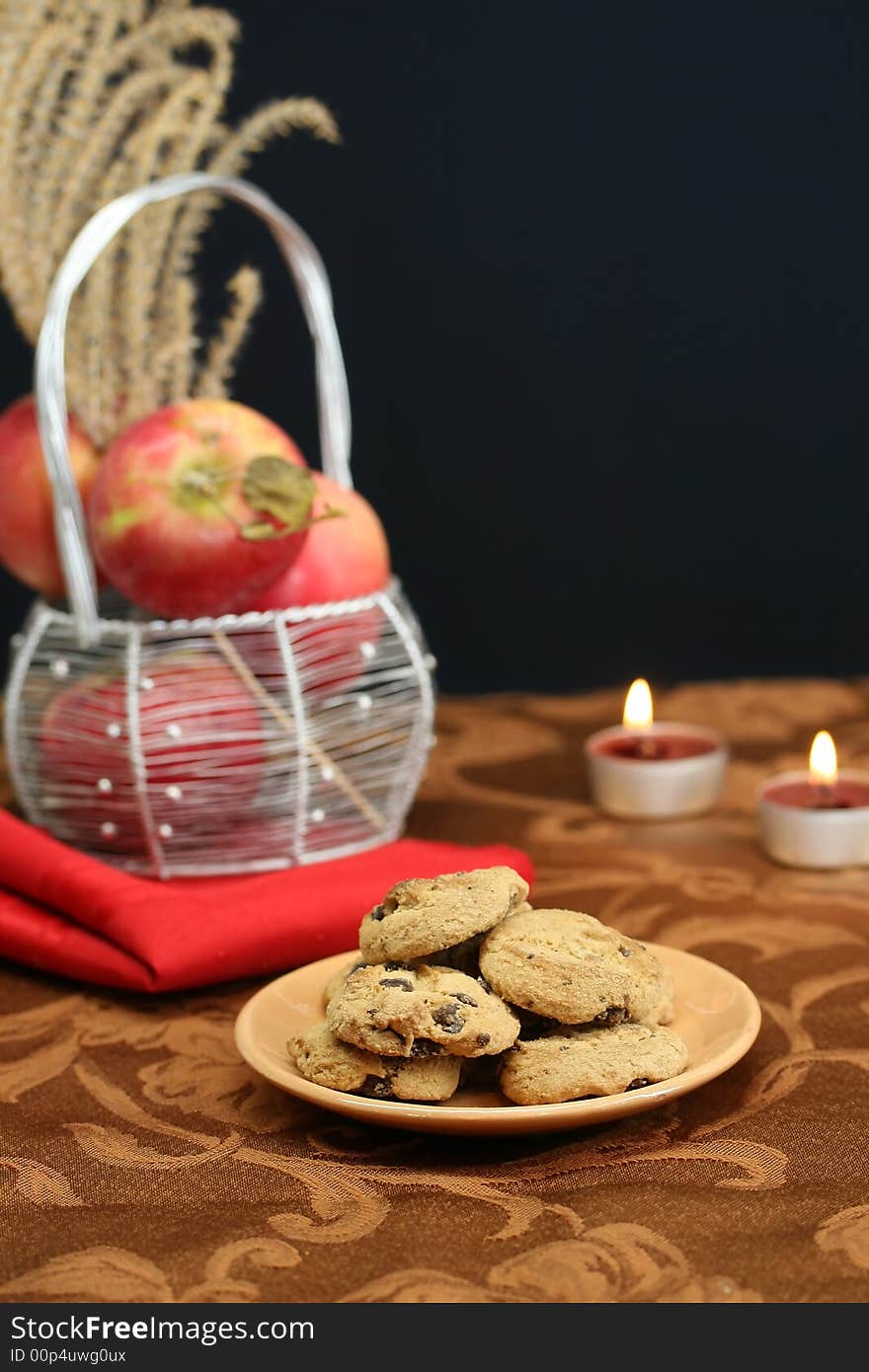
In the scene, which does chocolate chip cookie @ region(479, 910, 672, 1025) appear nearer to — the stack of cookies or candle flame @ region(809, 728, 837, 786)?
the stack of cookies

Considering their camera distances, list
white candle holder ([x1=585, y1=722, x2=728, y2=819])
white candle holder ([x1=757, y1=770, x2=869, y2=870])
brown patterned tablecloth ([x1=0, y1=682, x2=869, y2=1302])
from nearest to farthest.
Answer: brown patterned tablecloth ([x1=0, y1=682, x2=869, y2=1302]) < white candle holder ([x1=757, y1=770, x2=869, y2=870]) < white candle holder ([x1=585, y1=722, x2=728, y2=819])

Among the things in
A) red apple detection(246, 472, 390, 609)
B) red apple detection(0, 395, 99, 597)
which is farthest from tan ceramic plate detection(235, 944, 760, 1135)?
red apple detection(0, 395, 99, 597)

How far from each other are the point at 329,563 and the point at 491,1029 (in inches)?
19.8

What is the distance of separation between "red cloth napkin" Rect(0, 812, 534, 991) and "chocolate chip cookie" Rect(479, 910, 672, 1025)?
9.2 inches

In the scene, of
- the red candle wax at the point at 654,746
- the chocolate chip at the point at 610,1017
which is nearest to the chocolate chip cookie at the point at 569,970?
the chocolate chip at the point at 610,1017

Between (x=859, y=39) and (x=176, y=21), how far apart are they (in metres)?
1.11

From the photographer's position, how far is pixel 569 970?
71cm

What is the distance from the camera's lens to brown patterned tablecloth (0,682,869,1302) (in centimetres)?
62

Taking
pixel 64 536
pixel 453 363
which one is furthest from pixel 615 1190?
pixel 453 363

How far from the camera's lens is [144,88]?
1.14 m

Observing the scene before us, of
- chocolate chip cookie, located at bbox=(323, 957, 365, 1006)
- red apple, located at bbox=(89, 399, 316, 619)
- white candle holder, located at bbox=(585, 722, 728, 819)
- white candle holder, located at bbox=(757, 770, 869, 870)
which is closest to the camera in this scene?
chocolate chip cookie, located at bbox=(323, 957, 365, 1006)

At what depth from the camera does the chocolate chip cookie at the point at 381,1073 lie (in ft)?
2.29

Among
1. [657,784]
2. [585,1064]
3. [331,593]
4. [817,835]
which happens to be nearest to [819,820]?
[817,835]

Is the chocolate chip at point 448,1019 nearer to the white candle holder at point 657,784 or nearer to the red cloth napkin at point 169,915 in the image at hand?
the red cloth napkin at point 169,915
